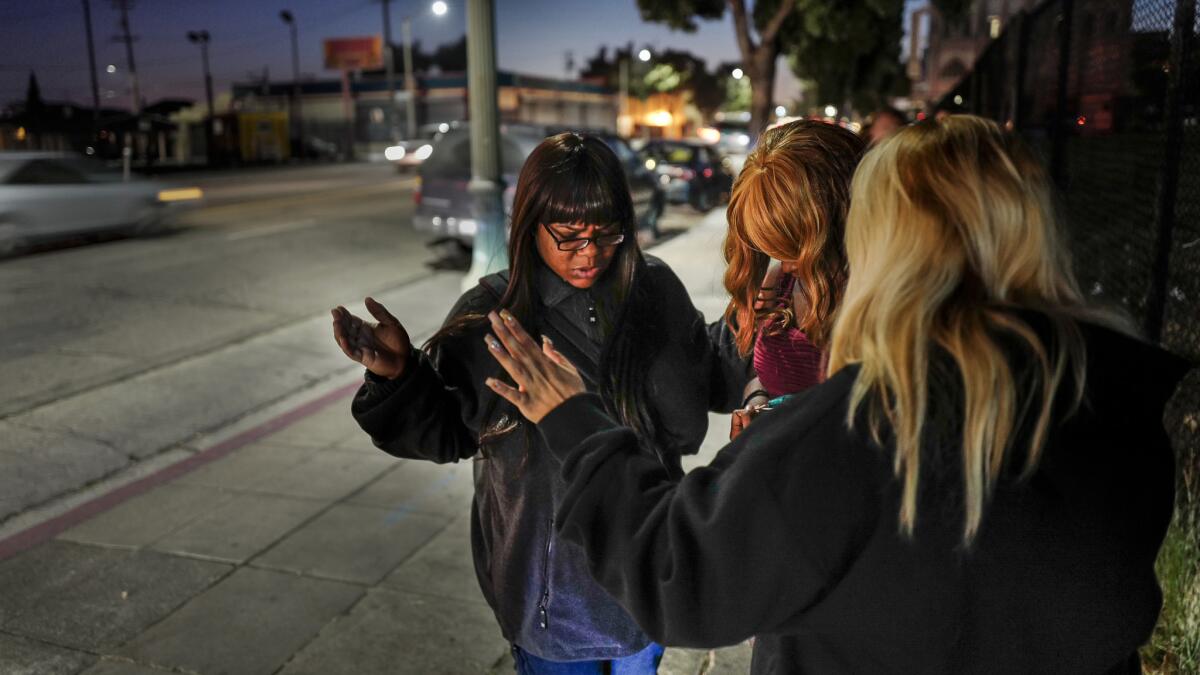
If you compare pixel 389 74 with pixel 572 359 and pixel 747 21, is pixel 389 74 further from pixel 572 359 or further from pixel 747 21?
pixel 572 359

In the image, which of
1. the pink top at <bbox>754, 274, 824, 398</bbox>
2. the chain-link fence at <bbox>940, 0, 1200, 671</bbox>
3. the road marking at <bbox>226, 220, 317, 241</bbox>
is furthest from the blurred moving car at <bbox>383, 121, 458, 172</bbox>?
the pink top at <bbox>754, 274, 824, 398</bbox>

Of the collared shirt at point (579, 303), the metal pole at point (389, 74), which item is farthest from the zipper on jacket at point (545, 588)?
the metal pole at point (389, 74)

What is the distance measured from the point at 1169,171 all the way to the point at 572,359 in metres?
2.50

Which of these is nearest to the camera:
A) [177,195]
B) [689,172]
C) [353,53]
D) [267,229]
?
[267,229]

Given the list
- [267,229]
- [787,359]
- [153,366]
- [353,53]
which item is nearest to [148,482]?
[153,366]

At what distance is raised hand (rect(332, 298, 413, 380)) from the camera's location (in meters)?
1.95

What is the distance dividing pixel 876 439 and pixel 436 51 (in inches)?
5002

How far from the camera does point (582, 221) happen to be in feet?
6.79

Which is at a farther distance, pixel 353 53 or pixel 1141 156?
pixel 353 53

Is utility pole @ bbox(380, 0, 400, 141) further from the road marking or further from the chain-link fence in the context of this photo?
the chain-link fence

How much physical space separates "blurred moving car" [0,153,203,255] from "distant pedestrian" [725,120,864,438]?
47.9 ft

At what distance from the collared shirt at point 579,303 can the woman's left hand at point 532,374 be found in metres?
0.65

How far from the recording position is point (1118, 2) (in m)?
4.57

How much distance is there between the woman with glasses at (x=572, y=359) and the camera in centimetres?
203
